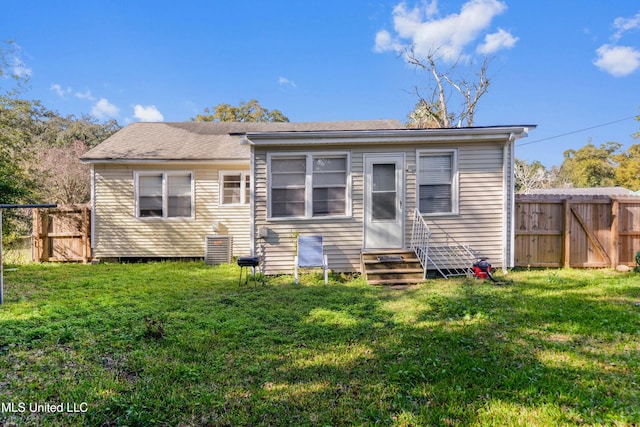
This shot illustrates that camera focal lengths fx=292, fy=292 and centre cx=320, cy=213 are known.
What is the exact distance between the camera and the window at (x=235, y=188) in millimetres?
9148

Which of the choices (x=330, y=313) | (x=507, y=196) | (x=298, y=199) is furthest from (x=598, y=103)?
(x=330, y=313)

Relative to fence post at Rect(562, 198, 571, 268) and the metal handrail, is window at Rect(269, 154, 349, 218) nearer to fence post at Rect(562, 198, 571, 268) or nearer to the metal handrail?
the metal handrail

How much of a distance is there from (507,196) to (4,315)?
9.17m

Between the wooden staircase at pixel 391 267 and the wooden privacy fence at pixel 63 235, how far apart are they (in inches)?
328

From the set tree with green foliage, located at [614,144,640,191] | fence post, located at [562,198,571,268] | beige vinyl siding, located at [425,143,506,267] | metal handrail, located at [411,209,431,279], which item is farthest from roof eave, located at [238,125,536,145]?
tree with green foliage, located at [614,144,640,191]

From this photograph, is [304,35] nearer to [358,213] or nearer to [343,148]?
[343,148]

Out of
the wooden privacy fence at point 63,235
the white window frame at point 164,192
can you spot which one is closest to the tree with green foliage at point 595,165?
the white window frame at point 164,192

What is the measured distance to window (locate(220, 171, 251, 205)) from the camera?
915 centimetres

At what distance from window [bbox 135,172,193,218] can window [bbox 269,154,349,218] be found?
3.75 metres

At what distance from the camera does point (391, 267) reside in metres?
6.27

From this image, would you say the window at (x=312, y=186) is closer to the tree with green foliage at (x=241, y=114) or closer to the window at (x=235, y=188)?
the window at (x=235, y=188)

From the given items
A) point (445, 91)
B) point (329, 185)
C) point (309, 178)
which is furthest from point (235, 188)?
point (445, 91)

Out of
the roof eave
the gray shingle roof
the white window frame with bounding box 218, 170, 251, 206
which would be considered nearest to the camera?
the roof eave

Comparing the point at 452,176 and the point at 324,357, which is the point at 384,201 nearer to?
the point at 452,176
